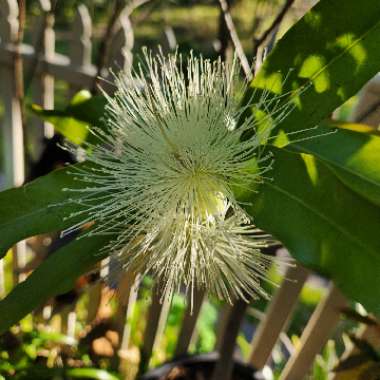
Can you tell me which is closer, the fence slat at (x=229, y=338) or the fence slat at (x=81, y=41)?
the fence slat at (x=229, y=338)

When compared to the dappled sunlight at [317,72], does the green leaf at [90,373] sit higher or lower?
lower

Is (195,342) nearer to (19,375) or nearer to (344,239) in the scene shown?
(19,375)

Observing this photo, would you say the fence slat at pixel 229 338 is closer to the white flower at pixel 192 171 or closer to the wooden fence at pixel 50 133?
the wooden fence at pixel 50 133

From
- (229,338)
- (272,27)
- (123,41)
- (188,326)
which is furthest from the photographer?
(188,326)

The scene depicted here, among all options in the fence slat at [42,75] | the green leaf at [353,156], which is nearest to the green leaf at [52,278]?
the green leaf at [353,156]

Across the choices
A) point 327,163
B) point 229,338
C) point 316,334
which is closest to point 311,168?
point 327,163

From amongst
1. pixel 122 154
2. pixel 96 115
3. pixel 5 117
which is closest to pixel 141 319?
pixel 5 117

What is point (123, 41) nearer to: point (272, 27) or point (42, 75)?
point (42, 75)
